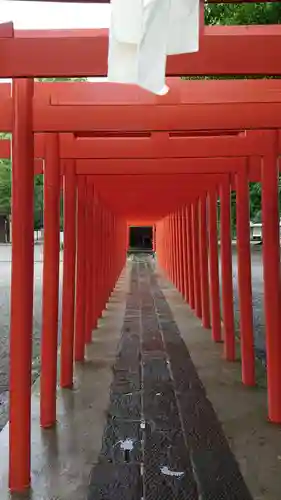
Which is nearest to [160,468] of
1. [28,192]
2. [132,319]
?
[28,192]

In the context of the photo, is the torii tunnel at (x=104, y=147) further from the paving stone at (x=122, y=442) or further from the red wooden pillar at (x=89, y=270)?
the red wooden pillar at (x=89, y=270)

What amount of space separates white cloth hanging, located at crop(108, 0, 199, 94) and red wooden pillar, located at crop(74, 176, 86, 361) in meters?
5.27

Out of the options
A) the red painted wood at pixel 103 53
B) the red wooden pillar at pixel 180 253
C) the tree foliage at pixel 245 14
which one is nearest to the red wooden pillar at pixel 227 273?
the tree foliage at pixel 245 14

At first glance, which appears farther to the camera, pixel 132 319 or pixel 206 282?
pixel 132 319

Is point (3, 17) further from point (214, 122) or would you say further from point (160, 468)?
point (160, 468)

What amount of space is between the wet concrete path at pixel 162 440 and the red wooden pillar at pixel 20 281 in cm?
51

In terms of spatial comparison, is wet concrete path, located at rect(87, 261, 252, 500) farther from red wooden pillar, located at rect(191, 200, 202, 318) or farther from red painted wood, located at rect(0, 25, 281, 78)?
red wooden pillar, located at rect(191, 200, 202, 318)

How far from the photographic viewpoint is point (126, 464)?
4145 millimetres

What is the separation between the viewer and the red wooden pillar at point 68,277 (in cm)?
616

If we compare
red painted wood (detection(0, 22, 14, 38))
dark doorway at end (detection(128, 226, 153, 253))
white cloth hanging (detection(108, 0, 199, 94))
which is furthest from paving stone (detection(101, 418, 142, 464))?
dark doorway at end (detection(128, 226, 153, 253))

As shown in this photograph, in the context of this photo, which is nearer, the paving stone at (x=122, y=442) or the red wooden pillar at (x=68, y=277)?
the paving stone at (x=122, y=442)

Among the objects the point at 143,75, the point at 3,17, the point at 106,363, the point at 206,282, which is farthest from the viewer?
the point at 206,282

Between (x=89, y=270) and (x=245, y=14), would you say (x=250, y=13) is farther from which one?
(x=89, y=270)

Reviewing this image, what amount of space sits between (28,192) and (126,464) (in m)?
1.97
